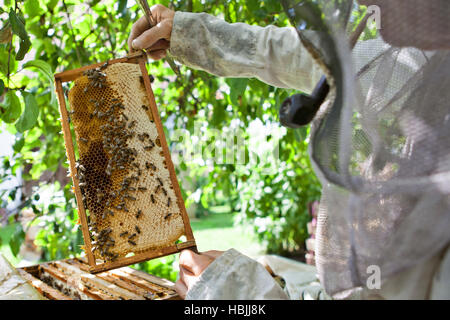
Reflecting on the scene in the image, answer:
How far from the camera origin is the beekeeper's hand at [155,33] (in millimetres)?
1424

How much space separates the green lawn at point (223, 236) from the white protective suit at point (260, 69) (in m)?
4.37

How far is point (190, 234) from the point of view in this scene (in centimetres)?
141

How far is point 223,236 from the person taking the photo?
6992 millimetres

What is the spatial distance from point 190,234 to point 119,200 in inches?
11.4

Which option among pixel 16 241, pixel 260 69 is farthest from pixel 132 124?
pixel 16 241

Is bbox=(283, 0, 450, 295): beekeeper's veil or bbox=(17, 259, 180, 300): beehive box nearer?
bbox=(283, 0, 450, 295): beekeeper's veil

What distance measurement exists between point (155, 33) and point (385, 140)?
0.94 m

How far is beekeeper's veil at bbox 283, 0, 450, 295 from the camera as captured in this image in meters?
0.77

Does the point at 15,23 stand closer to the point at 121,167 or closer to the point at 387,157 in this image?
the point at 121,167

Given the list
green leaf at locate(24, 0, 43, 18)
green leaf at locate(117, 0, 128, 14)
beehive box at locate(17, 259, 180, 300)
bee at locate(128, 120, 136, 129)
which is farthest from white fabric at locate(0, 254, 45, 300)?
green leaf at locate(117, 0, 128, 14)

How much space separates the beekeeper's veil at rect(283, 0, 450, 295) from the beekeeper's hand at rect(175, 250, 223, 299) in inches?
15.1

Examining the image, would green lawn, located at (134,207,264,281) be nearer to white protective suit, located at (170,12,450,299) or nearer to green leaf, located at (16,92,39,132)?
green leaf, located at (16,92,39,132)

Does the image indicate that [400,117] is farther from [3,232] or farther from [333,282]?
[3,232]

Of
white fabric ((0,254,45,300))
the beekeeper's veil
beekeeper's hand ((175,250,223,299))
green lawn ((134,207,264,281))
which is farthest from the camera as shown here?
green lawn ((134,207,264,281))
